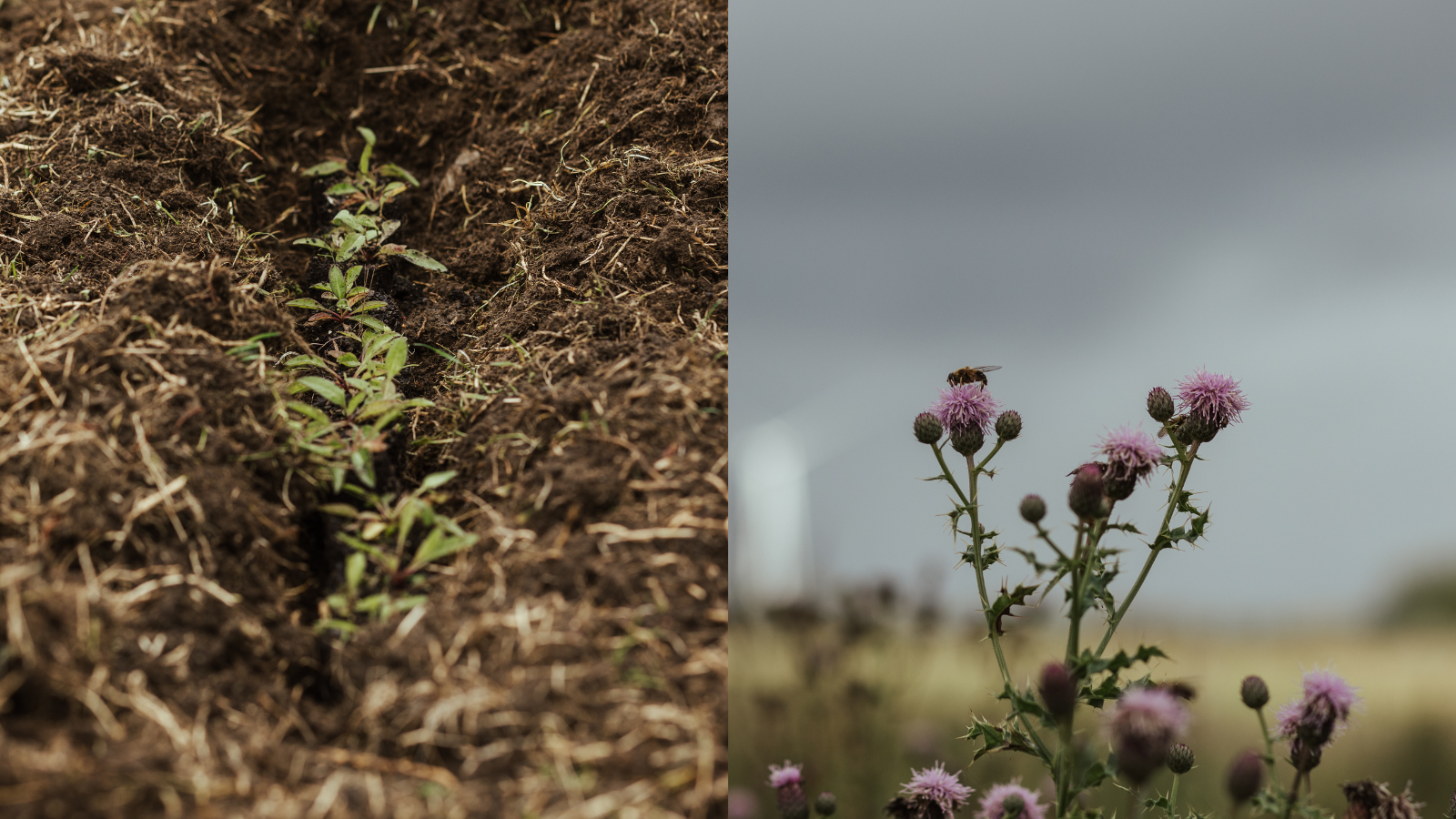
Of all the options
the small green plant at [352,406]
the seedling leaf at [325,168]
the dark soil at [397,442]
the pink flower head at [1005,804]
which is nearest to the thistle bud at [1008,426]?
the dark soil at [397,442]

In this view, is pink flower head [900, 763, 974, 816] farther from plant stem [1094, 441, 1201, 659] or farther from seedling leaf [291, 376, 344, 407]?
seedling leaf [291, 376, 344, 407]

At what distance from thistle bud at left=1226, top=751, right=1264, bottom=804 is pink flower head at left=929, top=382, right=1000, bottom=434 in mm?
911

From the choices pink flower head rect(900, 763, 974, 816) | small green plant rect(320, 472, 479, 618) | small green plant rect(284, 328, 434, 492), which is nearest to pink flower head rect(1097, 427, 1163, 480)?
pink flower head rect(900, 763, 974, 816)

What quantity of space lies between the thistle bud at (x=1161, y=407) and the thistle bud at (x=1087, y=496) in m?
0.46

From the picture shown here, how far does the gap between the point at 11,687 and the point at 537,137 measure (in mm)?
2413

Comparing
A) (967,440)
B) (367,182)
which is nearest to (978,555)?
(967,440)

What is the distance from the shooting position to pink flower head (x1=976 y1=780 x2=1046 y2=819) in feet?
6.64

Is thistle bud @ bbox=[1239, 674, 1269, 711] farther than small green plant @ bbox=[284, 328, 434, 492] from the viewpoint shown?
No

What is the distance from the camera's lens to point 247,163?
11.5 ft

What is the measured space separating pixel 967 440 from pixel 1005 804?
0.83m

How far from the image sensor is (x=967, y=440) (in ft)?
7.91

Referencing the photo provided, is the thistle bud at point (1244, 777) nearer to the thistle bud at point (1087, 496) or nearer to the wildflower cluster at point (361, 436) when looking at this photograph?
the thistle bud at point (1087, 496)

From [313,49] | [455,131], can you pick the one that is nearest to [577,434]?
[455,131]

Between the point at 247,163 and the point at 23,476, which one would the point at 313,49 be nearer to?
the point at 247,163
